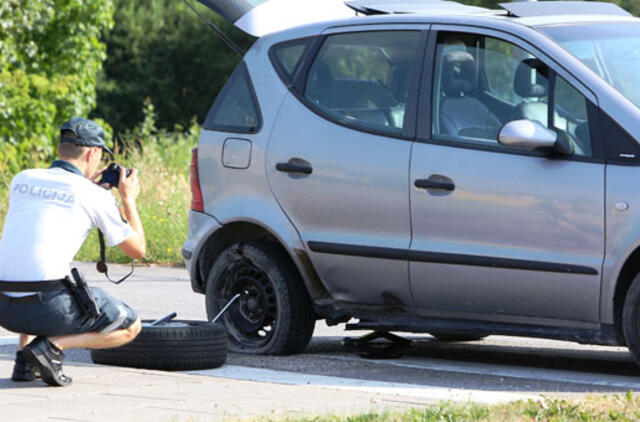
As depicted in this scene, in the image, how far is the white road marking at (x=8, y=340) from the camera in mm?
8945

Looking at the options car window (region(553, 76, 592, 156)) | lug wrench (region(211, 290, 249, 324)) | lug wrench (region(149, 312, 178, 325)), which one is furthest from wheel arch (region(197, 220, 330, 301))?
car window (region(553, 76, 592, 156))

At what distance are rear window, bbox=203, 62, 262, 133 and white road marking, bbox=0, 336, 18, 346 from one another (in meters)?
1.82

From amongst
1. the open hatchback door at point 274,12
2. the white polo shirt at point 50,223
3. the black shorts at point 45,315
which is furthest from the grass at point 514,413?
the open hatchback door at point 274,12

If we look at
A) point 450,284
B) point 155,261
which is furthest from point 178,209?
point 450,284

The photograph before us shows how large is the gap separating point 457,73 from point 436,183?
69 cm

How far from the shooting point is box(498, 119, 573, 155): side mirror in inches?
288

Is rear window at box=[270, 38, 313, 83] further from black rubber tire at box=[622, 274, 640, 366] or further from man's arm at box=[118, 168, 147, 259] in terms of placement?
black rubber tire at box=[622, 274, 640, 366]

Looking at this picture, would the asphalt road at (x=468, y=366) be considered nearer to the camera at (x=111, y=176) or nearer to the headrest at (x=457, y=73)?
the camera at (x=111, y=176)

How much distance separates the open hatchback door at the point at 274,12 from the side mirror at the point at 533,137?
6.34 feet

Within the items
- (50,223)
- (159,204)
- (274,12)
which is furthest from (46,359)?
(159,204)

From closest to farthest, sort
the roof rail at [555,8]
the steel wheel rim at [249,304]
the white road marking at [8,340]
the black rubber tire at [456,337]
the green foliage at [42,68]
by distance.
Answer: the roof rail at [555,8], the steel wheel rim at [249,304], the white road marking at [8,340], the black rubber tire at [456,337], the green foliage at [42,68]

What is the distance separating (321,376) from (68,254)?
59.9 inches

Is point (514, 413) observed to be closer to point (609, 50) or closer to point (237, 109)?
point (609, 50)

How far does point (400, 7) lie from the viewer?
8758mm
